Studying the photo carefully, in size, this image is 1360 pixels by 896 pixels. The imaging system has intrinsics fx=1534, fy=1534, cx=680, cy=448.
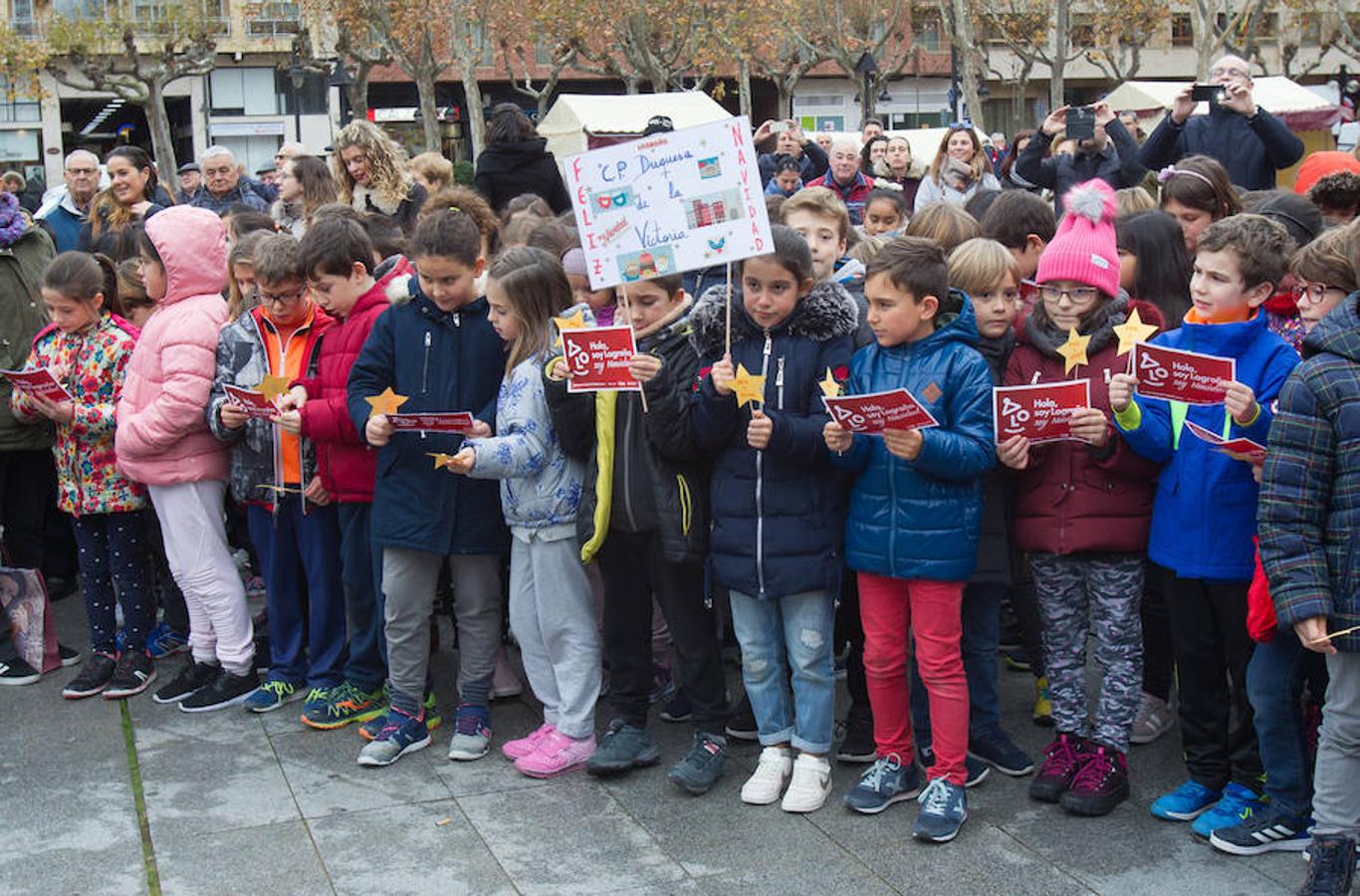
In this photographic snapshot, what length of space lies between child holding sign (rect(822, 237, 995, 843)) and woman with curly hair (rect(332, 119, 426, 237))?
4.29 m

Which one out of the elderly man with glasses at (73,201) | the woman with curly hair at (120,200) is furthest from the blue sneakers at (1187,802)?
the elderly man with glasses at (73,201)

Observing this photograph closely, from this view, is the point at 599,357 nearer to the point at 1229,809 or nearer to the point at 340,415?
the point at 340,415

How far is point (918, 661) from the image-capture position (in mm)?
4859

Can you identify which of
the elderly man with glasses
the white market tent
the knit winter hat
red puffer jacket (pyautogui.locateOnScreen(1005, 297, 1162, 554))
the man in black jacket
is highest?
the white market tent

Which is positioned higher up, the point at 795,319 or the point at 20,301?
the point at 20,301

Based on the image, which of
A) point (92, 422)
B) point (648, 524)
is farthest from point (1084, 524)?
point (92, 422)

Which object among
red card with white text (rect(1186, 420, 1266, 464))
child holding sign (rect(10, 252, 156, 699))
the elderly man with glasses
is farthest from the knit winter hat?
the elderly man with glasses

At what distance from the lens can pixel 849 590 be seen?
5.57m

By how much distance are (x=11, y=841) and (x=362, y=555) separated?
1589 millimetres

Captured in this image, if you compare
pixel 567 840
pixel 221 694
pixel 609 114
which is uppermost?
pixel 609 114

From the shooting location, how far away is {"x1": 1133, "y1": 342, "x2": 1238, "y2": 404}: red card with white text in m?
4.19

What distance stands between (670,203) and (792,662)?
1.56m

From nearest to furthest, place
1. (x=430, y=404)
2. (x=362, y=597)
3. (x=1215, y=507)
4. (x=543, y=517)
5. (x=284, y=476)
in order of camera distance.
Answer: (x=1215, y=507) < (x=543, y=517) < (x=430, y=404) < (x=362, y=597) < (x=284, y=476)

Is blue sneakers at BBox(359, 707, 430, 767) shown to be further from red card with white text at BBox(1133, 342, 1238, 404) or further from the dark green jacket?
red card with white text at BBox(1133, 342, 1238, 404)
